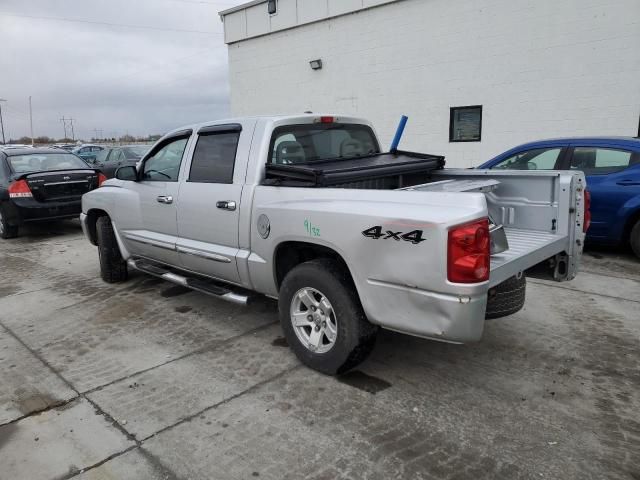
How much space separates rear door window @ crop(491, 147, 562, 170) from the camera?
7055mm

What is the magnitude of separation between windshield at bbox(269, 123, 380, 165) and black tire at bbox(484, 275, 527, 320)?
1894 millimetres

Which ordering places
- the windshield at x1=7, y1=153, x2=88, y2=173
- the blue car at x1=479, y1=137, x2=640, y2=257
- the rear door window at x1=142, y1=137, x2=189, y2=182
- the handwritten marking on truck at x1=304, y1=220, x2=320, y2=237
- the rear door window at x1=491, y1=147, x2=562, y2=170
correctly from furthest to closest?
the windshield at x1=7, y1=153, x2=88, y2=173 → the rear door window at x1=491, y1=147, x2=562, y2=170 → the blue car at x1=479, y1=137, x2=640, y2=257 → the rear door window at x1=142, y1=137, x2=189, y2=182 → the handwritten marking on truck at x1=304, y1=220, x2=320, y2=237

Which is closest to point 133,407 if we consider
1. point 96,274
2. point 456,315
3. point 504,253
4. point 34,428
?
point 34,428

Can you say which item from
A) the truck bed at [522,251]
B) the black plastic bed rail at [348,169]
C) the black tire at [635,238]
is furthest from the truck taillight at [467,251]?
the black tire at [635,238]

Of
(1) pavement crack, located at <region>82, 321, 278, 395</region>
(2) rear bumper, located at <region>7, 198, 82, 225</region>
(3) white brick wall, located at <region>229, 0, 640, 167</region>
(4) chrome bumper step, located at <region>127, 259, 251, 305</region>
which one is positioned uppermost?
(3) white brick wall, located at <region>229, 0, 640, 167</region>

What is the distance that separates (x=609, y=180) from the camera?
6.59 metres

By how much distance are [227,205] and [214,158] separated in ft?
1.86

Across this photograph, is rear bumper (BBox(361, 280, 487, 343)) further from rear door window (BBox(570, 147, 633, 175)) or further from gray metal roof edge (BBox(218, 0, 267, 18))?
gray metal roof edge (BBox(218, 0, 267, 18))

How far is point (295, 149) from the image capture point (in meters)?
4.30

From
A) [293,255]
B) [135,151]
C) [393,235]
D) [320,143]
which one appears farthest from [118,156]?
[393,235]

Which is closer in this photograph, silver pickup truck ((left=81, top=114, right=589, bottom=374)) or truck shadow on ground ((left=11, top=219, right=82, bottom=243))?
silver pickup truck ((left=81, top=114, right=589, bottom=374))

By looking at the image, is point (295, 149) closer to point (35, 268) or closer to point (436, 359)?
point (436, 359)

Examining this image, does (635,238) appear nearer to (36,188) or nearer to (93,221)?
(93,221)

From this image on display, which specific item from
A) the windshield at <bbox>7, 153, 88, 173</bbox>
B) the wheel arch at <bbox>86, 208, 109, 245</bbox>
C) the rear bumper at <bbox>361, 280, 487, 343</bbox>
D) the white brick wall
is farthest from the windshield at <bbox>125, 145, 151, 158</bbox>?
the rear bumper at <bbox>361, 280, 487, 343</bbox>
